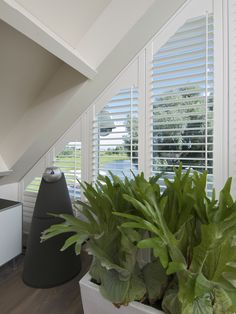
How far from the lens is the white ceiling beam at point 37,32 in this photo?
33.1 inches

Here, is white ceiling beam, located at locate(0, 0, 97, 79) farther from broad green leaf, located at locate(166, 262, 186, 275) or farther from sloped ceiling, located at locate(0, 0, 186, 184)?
broad green leaf, located at locate(166, 262, 186, 275)

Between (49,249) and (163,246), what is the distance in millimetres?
934

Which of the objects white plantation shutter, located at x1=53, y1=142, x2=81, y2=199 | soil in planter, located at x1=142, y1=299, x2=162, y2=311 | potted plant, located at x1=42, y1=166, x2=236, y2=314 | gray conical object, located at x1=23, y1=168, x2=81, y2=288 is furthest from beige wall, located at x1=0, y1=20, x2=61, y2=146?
soil in planter, located at x1=142, y1=299, x2=162, y2=311

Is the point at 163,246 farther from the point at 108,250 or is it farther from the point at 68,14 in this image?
the point at 68,14

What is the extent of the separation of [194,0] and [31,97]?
4.07 feet

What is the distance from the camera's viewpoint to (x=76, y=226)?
811 mm

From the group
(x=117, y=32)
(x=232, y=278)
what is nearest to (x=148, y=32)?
(x=117, y=32)

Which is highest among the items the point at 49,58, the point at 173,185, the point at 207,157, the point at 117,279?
the point at 49,58

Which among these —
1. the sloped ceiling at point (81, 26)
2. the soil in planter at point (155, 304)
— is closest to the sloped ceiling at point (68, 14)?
the sloped ceiling at point (81, 26)

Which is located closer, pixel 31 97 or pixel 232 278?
pixel 232 278

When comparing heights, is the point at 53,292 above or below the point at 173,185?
below

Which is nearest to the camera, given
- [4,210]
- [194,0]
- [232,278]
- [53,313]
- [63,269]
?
[232,278]

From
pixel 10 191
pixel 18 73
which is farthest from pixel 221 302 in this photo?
pixel 10 191

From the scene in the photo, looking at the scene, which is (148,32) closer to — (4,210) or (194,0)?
(194,0)
